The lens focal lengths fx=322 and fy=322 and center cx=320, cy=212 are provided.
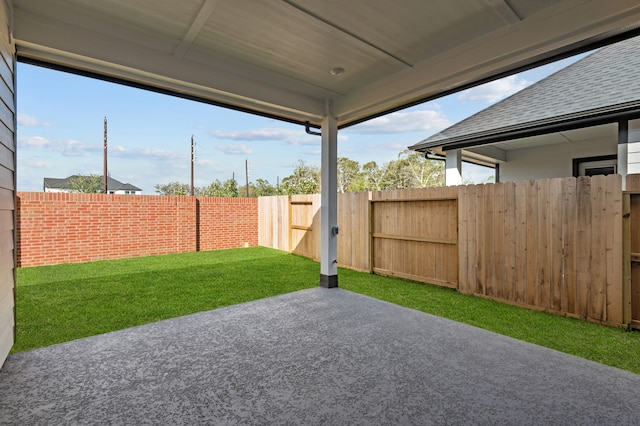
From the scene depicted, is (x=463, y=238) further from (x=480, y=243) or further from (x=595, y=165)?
(x=595, y=165)

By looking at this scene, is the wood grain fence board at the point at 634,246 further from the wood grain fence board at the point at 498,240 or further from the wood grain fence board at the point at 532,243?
the wood grain fence board at the point at 498,240

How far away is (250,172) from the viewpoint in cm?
2541

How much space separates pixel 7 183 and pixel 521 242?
211 inches

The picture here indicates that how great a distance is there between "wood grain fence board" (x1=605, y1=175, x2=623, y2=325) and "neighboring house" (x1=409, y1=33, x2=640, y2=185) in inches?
51.0

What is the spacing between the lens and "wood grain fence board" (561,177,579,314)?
367 centimetres

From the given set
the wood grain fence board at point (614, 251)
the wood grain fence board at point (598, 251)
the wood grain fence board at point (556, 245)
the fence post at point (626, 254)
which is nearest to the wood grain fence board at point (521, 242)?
the wood grain fence board at point (556, 245)

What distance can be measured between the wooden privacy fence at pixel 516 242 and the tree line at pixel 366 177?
1150 cm

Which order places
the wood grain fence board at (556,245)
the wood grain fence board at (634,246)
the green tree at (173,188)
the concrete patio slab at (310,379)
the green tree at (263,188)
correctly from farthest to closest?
the green tree at (263,188)
the green tree at (173,188)
the wood grain fence board at (556,245)
the wood grain fence board at (634,246)
the concrete patio slab at (310,379)

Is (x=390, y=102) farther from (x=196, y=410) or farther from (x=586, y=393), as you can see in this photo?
(x=196, y=410)

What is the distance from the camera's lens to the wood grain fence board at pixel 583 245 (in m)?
3.56

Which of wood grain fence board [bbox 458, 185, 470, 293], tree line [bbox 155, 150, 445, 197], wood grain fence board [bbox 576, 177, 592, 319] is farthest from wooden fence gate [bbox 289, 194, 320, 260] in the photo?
tree line [bbox 155, 150, 445, 197]

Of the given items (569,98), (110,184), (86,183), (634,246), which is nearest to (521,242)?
(634,246)

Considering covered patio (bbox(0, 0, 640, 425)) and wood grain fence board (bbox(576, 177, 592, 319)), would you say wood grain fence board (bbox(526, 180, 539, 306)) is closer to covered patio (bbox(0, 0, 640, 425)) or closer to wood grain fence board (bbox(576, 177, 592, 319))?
wood grain fence board (bbox(576, 177, 592, 319))

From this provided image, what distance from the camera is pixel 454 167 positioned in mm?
6867
